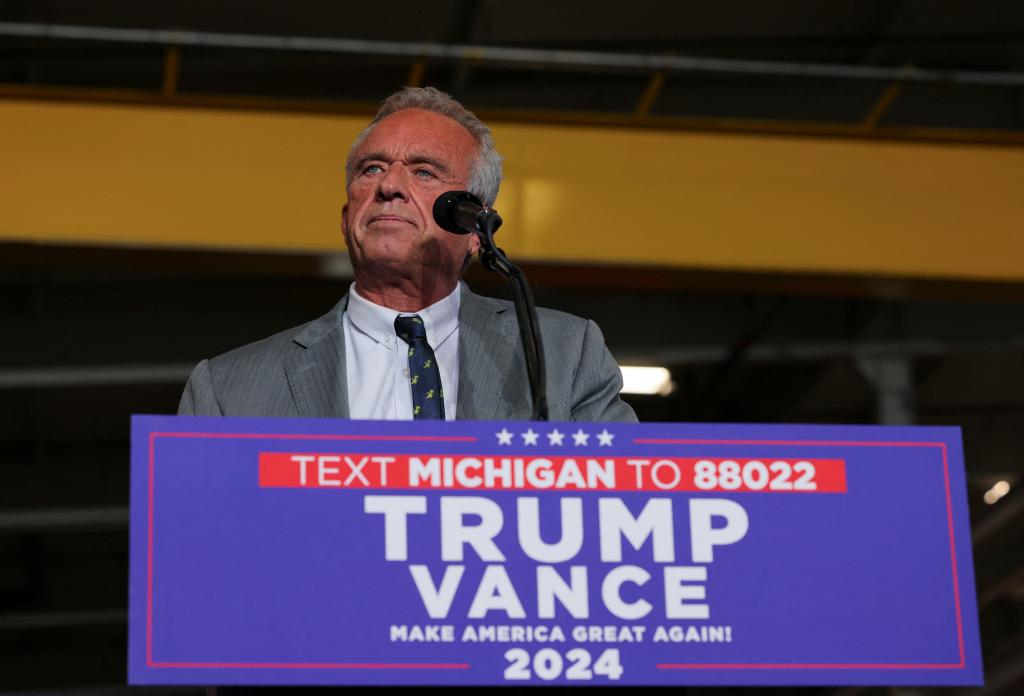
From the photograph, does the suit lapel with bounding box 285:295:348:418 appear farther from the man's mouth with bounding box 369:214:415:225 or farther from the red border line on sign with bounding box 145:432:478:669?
the red border line on sign with bounding box 145:432:478:669

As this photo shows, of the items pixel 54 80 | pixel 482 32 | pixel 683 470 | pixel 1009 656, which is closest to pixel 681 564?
pixel 683 470

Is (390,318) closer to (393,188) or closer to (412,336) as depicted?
(412,336)

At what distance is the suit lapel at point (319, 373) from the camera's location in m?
2.42

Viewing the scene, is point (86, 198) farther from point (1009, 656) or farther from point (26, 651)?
point (26, 651)

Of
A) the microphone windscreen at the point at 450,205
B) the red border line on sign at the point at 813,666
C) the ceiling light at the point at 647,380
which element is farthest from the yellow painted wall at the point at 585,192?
the ceiling light at the point at 647,380

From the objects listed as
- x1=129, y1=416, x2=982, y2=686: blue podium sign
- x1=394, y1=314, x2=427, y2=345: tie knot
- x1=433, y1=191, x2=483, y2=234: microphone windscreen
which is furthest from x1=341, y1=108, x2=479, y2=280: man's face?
x1=129, y1=416, x2=982, y2=686: blue podium sign

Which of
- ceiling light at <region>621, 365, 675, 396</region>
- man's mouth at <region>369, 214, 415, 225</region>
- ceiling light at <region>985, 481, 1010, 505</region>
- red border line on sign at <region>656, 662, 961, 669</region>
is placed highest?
ceiling light at <region>621, 365, 675, 396</region>

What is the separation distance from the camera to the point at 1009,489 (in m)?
15.8

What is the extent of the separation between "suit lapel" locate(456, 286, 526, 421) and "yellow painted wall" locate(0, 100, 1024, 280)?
316 centimetres

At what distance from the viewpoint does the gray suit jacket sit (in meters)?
2.42

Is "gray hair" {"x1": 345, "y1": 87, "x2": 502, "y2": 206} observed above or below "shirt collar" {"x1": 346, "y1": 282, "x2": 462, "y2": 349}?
above

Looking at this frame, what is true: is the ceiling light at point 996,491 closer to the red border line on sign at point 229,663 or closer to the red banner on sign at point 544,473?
the red banner on sign at point 544,473

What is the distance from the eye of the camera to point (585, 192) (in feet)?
19.6

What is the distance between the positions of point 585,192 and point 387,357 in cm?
342
